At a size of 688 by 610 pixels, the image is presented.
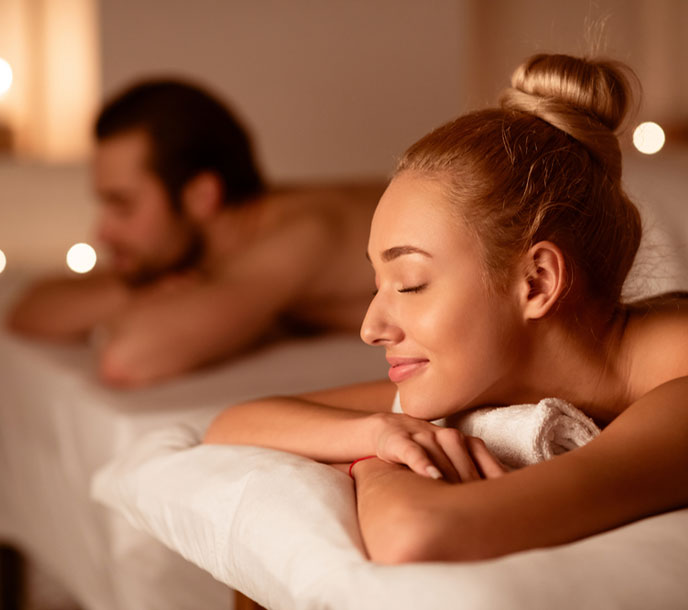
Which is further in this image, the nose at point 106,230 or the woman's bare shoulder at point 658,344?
the nose at point 106,230

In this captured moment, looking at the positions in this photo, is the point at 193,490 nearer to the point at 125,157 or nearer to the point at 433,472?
the point at 433,472

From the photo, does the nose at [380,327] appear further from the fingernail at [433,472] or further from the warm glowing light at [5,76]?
the warm glowing light at [5,76]

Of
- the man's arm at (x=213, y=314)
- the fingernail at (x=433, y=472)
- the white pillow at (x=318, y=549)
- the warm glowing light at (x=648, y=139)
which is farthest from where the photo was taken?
the warm glowing light at (x=648, y=139)

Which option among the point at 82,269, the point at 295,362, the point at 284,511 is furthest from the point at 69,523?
the point at 82,269

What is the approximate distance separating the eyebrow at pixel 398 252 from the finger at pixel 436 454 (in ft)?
0.54

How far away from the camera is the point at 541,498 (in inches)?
28.2

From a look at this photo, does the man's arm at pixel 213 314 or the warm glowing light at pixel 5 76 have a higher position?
the warm glowing light at pixel 5 76

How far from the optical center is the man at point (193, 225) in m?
2.05

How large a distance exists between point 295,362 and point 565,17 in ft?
7.65

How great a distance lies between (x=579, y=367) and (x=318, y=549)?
0.35 m

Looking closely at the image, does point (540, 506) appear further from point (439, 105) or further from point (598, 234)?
point (439, 105)

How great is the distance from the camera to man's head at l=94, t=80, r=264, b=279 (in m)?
2.21

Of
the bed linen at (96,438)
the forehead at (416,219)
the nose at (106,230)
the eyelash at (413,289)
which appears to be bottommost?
the bed linen at (96,438)

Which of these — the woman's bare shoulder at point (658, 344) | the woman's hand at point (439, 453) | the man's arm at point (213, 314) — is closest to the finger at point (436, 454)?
the woman's hand at point (439, 453)
